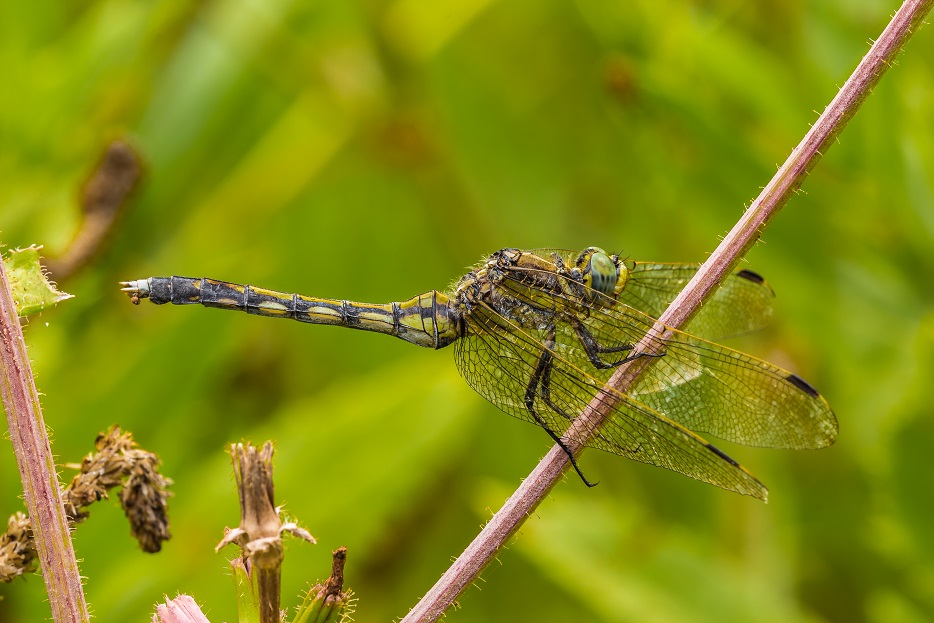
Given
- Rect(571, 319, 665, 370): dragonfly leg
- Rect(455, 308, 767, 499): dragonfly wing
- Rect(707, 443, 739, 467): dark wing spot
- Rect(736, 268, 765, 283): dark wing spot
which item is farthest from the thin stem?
Rect(736, 268, 765, 283): dark wing spot

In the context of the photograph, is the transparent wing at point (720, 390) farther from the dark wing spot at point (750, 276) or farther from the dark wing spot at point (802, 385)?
the dark wing spot at point (750, 276)

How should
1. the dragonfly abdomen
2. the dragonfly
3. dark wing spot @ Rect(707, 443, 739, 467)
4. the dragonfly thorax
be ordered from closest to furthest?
1. dark wing spot @ Rect(707, 443, 739, 467)
2. the dragonfly
3. the dragonfly thorax
4. the dragonfly abdomen

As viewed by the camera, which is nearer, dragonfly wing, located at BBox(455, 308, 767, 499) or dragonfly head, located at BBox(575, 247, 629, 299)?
dragonfly wing, located at BBox(455, 308, 767, 499)

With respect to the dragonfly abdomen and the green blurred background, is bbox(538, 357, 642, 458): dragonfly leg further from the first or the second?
the green blurred background

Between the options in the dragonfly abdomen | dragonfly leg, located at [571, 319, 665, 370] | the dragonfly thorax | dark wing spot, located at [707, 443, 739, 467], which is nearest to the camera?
dark wing spot, located at [707, 443, 739, 467]

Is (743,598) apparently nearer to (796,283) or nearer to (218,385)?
(796,283)

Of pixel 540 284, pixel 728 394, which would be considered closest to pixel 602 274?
pixel 540 284

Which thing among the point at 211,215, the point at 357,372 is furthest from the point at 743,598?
the point at 211,215

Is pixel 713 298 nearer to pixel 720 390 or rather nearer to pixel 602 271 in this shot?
pixel 602 271
